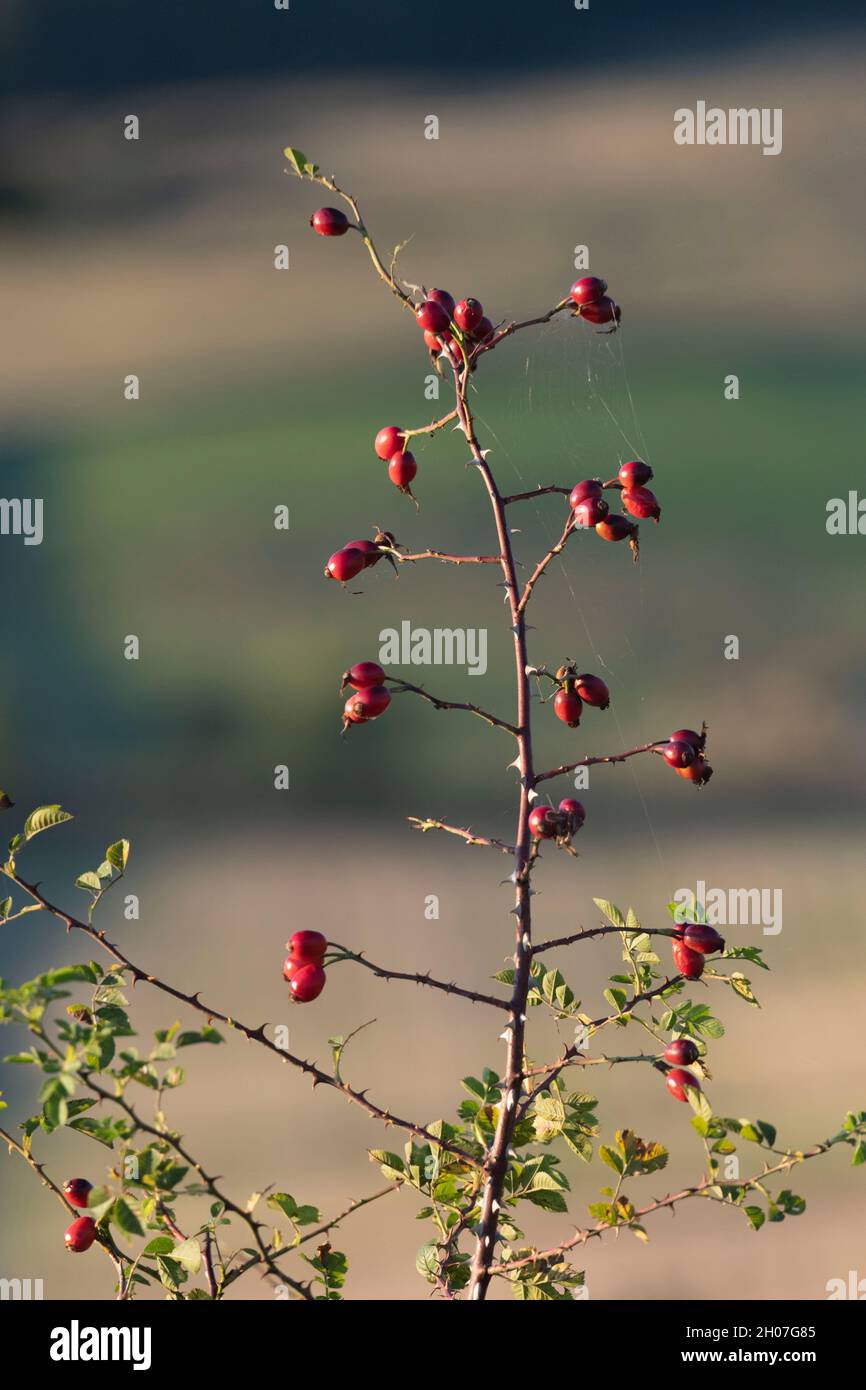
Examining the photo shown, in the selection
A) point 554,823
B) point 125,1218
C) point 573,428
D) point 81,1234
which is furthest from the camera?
point 573,428

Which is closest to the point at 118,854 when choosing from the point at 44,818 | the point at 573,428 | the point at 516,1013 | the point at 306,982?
the point at 44,818

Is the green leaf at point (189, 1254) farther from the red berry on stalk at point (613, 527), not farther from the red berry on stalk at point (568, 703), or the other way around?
the red berry on stalk at point (613, 527)

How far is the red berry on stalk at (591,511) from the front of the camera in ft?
2.45

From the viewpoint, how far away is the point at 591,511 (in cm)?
75

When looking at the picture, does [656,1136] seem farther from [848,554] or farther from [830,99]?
[830,99]

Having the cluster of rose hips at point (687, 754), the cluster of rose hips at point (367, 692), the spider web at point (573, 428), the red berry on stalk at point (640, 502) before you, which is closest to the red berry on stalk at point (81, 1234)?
the cluster of rose hips at point (367, 692)

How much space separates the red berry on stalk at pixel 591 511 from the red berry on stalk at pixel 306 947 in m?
0.29

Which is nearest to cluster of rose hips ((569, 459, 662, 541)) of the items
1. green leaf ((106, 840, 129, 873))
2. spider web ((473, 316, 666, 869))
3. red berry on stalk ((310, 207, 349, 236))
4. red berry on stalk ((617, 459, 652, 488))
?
red berry on stalk ((617, 459, 652, 488))

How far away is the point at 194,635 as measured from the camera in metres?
1.92

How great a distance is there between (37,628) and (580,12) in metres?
1.28

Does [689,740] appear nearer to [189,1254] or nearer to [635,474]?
[635,474]

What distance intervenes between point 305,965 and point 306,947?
0.04 ft

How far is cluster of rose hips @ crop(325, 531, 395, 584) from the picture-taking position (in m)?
0.77
